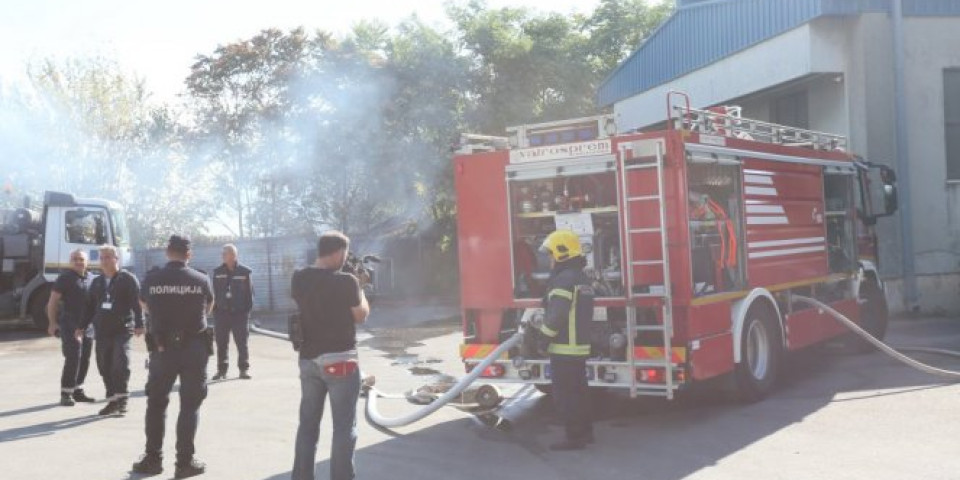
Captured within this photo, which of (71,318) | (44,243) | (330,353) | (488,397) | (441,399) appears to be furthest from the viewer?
Answer: (44,243)

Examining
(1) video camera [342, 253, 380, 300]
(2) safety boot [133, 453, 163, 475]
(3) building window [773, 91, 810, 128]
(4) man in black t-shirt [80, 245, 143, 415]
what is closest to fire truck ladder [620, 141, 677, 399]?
(1) video camera [342, 253, 380, 300]

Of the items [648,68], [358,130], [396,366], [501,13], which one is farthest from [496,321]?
[501,13]

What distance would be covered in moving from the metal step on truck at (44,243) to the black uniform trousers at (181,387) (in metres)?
13.7

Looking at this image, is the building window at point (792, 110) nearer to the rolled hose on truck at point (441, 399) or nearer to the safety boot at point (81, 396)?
the rolled hose on truck at point (441, 399)

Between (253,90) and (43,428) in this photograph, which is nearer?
(43,428)

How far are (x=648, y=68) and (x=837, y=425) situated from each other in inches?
594

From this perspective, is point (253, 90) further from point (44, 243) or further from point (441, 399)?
point (441, 399)

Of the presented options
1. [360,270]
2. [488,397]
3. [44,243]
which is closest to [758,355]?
[488,397]

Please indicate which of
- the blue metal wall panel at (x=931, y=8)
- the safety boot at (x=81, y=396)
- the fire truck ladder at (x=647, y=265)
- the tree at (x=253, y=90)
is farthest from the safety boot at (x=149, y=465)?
the tree at (x=253, y=90)

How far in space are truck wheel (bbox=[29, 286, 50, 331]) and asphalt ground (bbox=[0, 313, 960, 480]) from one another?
869 centimetres

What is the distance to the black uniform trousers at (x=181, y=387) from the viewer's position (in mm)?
6156

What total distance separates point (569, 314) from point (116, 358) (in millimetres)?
4608

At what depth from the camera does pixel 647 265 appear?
7.42m

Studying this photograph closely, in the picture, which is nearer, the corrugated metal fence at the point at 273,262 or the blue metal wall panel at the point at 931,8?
the blue metal wall panel at the point at 931,8
